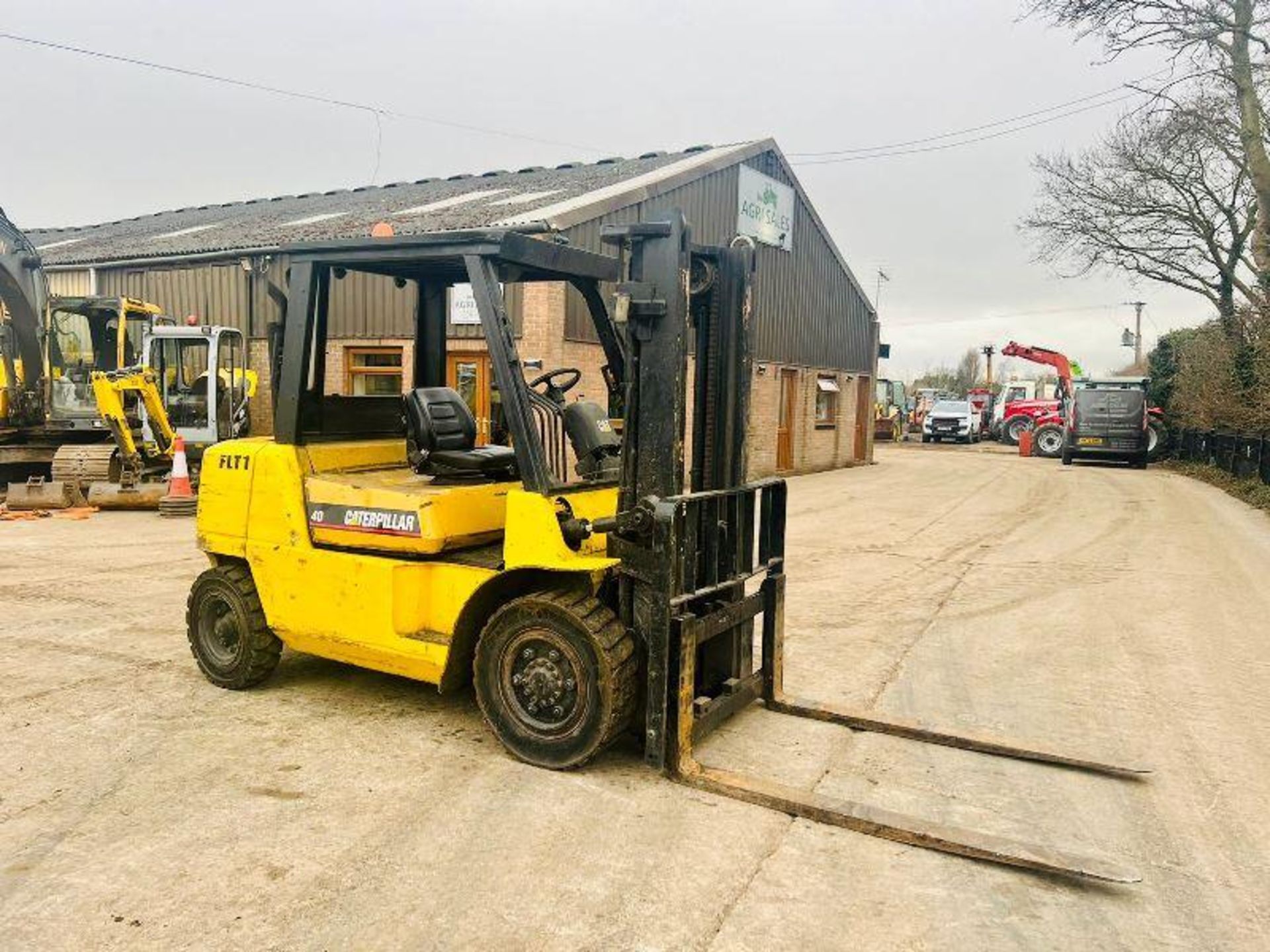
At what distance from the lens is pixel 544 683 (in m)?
4.32

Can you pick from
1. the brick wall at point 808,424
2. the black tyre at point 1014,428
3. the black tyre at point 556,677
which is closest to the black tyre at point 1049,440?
the black tyre at point 1014,428

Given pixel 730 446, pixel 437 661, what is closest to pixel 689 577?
pixel 730 446

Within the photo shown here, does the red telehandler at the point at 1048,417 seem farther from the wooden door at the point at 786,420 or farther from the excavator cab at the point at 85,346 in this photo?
the excavator cab at the point at 85,346

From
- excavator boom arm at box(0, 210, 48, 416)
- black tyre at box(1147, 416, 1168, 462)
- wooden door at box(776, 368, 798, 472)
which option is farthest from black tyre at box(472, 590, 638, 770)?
black tyre at box(1147, 416, 1168, 462)

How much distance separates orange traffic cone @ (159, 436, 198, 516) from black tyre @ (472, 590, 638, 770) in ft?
34.9

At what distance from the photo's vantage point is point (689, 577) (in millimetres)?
4426

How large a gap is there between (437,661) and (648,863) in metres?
1.57

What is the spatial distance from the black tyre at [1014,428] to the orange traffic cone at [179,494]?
35262mm

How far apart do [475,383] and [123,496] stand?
5868 millimetres

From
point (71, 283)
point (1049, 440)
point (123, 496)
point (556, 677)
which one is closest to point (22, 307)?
point (123, 496)

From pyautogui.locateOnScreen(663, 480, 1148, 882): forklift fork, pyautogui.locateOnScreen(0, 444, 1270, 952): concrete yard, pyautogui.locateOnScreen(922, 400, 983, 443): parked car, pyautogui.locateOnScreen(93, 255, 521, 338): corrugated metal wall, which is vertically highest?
pyautogui.locateOnScreen(93, 255, 521, 338): corrugated metal wall

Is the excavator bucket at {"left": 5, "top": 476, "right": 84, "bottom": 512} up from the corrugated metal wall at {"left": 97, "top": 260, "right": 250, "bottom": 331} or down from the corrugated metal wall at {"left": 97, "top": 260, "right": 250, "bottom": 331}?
down

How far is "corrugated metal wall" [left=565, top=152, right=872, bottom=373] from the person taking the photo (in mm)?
17500

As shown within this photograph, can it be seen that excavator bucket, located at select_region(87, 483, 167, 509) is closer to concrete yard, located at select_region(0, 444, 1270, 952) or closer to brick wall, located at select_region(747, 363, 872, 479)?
concrete yard, located at select_region(0, 444, 1270, 952)
